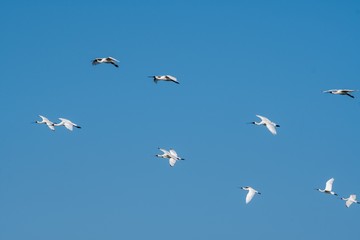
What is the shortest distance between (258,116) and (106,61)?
14.4 m

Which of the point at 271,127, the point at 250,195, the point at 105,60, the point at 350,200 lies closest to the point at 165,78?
the point at 105,60

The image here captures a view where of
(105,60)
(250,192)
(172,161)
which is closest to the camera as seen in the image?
(105,60)

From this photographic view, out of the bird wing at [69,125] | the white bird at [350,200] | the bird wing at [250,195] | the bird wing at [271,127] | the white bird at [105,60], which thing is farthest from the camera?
the white bird at [350,200]

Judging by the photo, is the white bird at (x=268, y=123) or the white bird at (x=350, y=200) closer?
the white bird at (x=268, y=123)

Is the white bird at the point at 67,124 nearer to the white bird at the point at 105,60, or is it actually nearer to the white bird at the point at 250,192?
the white bird at the point at 105,60

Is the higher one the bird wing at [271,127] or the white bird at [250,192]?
the bird wing at [271,127]

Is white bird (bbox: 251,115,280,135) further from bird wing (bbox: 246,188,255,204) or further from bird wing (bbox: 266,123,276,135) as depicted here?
bird wing (bbox: 246,188,255,204)

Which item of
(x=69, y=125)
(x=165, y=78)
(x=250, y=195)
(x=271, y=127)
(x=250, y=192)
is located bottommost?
(x=250, y=195)

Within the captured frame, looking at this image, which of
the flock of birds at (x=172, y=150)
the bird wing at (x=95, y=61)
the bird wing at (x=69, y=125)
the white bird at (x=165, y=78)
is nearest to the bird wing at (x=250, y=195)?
the flock of birds at (x=172, y=150)

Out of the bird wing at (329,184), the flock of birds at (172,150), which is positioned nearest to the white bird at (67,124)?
the flock of birds at (172,150)

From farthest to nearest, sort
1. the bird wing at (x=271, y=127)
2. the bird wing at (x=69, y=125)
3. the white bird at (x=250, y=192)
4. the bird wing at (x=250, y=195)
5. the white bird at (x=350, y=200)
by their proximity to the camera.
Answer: the white bird at (x=350, y=200) → the white bird at (x=250, y=192) → the bird wing at (x=250, y=195) → the bird wing at (x=69, y=125) → the bird wing at (x=271, y=127)

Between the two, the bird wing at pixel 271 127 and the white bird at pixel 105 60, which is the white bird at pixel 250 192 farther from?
the white bird at pixel 105 60

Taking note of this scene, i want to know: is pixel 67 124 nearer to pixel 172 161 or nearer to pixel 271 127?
pixel 172 161

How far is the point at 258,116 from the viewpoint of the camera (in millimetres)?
77000
